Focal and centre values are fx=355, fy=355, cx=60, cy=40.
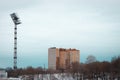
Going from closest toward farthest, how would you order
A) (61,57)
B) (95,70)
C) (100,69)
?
(100,69), (95,70), (61,57)

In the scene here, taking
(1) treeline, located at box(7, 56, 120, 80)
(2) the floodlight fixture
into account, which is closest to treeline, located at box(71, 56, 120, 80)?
(1) treeline, located at box(7, 56, 120, 80)

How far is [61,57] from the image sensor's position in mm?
154750

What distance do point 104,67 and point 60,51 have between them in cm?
7240

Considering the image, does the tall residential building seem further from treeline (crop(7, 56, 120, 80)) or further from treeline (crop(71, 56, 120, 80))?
treeline (crop(71, 56, 120, 80))

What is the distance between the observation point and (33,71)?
396ft

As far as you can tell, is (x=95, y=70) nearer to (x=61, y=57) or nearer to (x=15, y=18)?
(x=15, y=18)

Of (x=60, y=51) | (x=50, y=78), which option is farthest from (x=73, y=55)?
(x=50, y=78)

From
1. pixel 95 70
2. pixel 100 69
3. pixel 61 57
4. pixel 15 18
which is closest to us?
pixel 100 69

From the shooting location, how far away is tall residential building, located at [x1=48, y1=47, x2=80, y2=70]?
14988 centimetres

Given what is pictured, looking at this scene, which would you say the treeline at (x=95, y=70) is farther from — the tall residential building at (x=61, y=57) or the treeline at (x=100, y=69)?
the tall residential building at (x=61, y=57)

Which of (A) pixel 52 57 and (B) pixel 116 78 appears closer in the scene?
(B) pixel 116 78

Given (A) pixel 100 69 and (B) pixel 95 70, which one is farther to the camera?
(B) pixel 95 70

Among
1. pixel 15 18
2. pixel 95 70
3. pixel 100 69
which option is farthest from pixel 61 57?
pixel 100 69

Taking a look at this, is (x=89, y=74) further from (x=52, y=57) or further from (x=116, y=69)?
(x=52, y=57)
